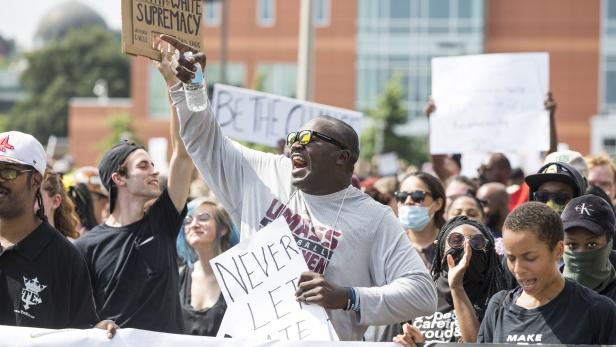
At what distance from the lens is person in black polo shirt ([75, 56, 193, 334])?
550 cm

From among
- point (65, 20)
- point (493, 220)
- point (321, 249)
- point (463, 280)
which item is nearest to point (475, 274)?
point (463, 280)

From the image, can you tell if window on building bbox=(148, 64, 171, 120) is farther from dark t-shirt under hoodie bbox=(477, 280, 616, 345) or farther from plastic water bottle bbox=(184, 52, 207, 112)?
dark t-shirt under hoodie bbox=(477, 280, 616, 345)

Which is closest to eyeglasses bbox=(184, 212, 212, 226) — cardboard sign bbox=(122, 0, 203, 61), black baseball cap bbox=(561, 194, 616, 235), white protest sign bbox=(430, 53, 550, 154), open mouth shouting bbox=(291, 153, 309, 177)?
cardboard sign bbox=(122, 0, 203, 61)

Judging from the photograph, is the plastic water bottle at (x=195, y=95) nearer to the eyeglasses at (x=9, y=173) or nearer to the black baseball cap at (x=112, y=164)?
the eyeglasses at (x=9, y=173)

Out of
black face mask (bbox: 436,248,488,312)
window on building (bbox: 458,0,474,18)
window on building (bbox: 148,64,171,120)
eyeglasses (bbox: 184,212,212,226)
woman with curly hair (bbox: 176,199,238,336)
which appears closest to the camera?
black face mask (bbox: 436,248,488,312)

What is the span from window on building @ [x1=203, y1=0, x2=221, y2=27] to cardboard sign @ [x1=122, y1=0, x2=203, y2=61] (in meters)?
52.0

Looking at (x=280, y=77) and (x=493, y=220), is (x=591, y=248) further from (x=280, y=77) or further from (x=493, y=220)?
(x=280, y=77)

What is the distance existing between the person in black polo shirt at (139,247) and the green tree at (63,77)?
8227 centimetres

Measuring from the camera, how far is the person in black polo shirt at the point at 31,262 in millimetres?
4520

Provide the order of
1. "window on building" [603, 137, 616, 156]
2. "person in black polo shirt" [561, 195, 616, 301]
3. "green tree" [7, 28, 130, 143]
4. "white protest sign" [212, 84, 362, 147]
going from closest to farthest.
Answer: "person in black polo shirt" [561, 195, 616, 301] < "white protest sign" [212, 84, 362, 147] < "window on building" [603, 137, 616, 156] < "green tree" [7, 28, 130, 143]

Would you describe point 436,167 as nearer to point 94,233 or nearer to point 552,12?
point 94,233

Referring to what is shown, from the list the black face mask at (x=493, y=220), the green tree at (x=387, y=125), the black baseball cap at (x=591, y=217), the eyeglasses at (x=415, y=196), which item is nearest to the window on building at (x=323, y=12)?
the green tree at (x=387, y=125)

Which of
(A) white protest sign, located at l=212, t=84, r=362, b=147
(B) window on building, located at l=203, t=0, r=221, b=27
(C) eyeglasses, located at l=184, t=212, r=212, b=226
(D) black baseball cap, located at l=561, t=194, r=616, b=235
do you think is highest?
(B) window on building, located at l=203, t=0, r=221, b=27

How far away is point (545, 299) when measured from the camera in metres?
4.21
